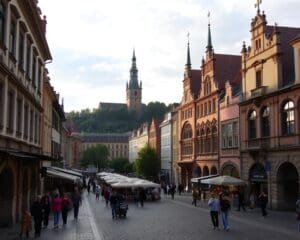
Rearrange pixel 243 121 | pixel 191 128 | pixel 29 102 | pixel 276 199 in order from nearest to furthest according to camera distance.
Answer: pixel 29 102 < pixel 276 199 < pixel 243 121 < pixel 191 128

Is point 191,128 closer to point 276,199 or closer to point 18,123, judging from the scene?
point 276,199

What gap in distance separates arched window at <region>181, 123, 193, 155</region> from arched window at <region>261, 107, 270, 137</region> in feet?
92.4

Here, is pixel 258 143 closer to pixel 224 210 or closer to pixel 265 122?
pixel 265 122

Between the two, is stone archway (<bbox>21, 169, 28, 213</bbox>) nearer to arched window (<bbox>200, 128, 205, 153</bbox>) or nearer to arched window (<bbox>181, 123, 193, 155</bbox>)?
arched window (<bbox>200, 128, 205, 153</bbox>)

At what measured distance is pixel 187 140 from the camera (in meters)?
71.5

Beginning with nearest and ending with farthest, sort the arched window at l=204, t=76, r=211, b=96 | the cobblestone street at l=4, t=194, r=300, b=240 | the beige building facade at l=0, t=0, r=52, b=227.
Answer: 1. the cobblestone street at l=4, t=194, r=300, b=240
2. the beige building facade at l=0, t=0, r=52, b=227
3. the arched window at l=204, t=76, r=211, b=96

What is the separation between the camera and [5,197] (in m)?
24.1

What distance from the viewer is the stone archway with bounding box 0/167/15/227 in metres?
23.8

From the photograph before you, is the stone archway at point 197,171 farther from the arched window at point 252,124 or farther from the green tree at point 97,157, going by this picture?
the green tree at point 97,157

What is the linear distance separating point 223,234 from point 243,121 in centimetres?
2491

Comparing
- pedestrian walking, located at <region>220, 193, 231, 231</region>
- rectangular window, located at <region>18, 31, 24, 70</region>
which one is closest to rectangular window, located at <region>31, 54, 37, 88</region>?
rectangular window, located at <region>18, 31, 24, 70</region>

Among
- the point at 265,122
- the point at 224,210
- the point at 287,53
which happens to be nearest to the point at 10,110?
the point at 224,210

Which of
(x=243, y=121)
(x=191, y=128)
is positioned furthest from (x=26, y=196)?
(x=191, y=128)

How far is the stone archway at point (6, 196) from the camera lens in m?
23.8
